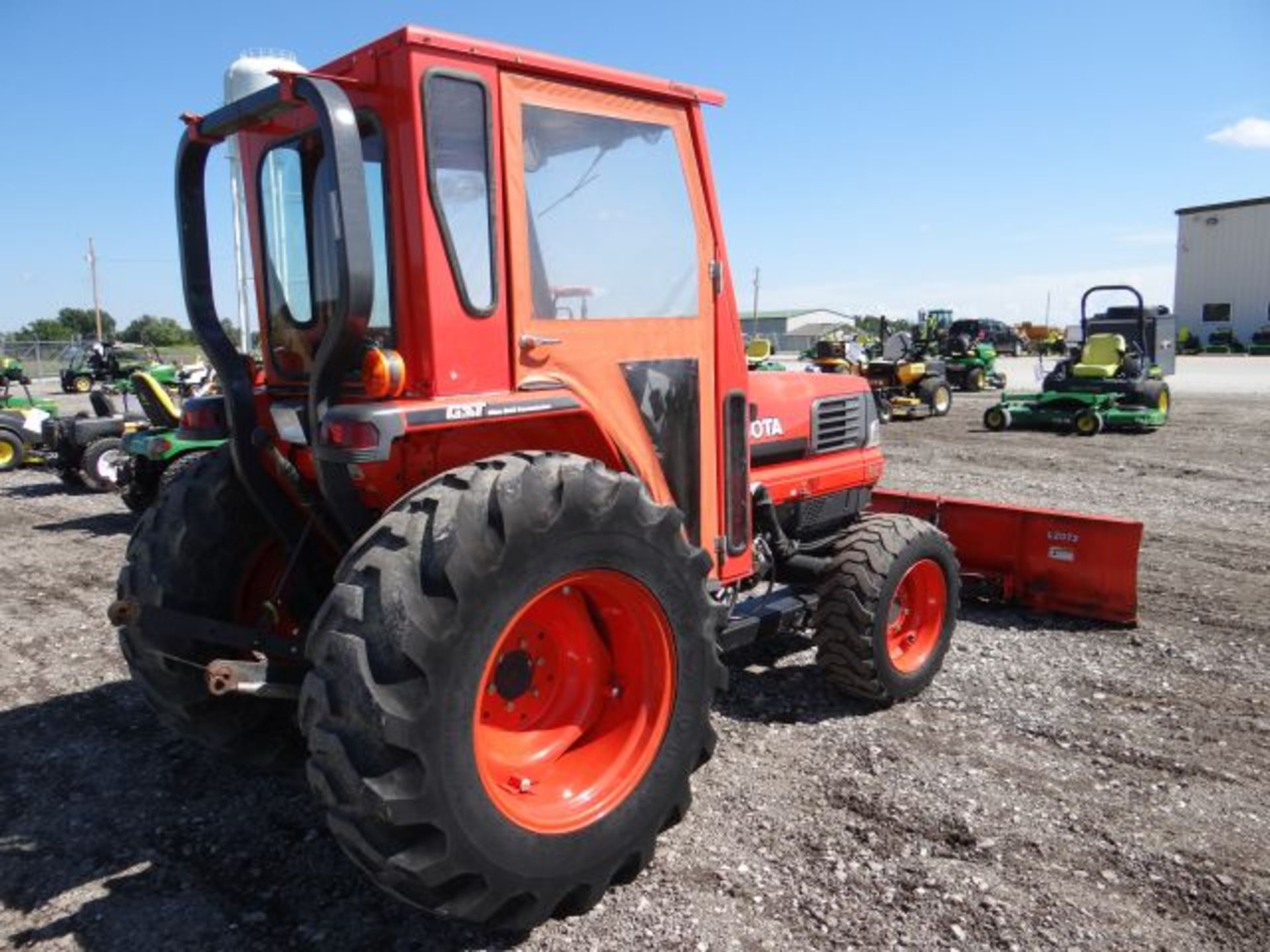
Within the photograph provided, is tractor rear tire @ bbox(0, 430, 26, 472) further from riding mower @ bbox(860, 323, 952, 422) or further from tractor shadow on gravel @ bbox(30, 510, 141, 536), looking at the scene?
riding mower @ bbox(860, 323, 952, 422)

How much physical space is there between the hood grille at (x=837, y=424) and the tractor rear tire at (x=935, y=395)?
14502 mm

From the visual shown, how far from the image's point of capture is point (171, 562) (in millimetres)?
3410

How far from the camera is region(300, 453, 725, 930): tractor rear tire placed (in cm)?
240

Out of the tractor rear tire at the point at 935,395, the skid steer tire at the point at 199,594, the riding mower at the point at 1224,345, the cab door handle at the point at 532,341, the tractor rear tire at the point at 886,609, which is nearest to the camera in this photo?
the cab door handle at the point at 532,341

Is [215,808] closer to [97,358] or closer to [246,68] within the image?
[246,68]

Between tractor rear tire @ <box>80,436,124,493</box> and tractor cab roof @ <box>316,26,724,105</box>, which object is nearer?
tractor cab roof @ <box>316,26,724,105</box>

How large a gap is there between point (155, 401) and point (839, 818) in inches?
358

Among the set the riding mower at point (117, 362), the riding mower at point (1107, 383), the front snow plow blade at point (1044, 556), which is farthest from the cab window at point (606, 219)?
the riding mower at point (117, 362)

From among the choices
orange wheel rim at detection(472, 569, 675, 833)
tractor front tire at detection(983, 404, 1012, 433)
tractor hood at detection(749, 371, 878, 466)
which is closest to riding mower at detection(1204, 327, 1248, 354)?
tractor front tire at detection(983, 404, 1012, 433)

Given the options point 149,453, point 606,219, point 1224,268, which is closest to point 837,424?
point 606,219

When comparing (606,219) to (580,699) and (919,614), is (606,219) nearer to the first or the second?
A: (580,699)

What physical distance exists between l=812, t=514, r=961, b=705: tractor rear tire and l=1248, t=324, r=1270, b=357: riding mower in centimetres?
4474

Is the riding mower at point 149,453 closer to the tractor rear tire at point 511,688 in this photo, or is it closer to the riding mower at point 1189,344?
the tractor rear tire at point 511,688

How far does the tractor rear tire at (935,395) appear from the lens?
18.8 metres
